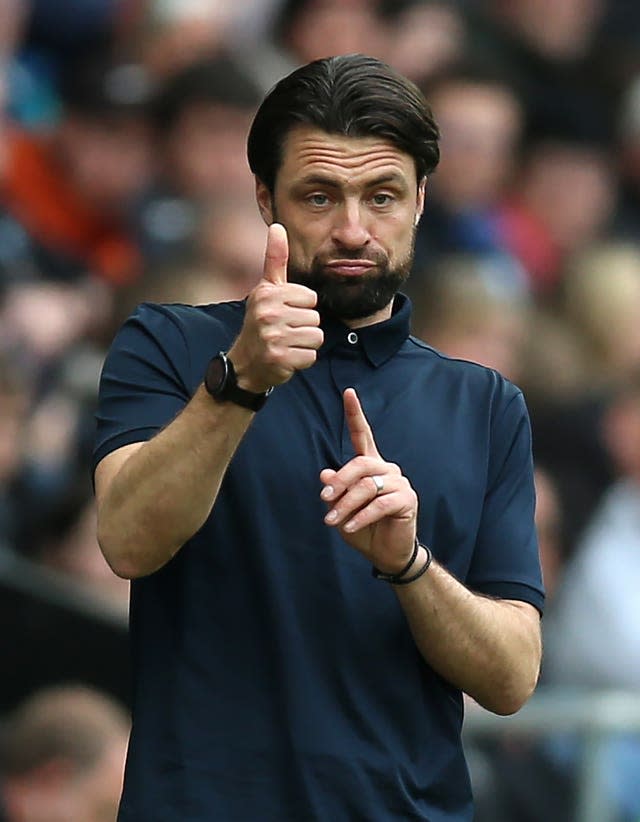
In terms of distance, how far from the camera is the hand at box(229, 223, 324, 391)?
2.94 metres

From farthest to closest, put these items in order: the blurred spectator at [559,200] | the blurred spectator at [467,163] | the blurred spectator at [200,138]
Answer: the blurred spectator at [559,200]
the blurred spectator at [467,163]
the blurred spectator at [200,138]

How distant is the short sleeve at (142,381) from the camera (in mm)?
3211

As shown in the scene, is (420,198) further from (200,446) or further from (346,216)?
(200,446)

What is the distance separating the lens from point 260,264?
23.4 feet

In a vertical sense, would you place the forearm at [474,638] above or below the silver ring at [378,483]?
below

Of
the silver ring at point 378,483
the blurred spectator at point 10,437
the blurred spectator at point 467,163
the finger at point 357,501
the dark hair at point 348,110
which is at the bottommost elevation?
the finger at point 357,501

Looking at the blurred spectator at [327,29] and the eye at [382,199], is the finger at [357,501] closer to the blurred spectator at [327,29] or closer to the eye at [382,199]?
the eye at [382,199]

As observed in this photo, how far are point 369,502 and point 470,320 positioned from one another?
4585 mm

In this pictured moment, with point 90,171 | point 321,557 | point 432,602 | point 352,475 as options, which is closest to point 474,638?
point 432,602

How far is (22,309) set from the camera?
22.6ft

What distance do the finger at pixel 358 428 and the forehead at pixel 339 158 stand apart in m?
0.36

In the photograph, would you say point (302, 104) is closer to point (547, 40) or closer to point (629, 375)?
point (629, 375)

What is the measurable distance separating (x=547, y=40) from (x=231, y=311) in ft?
25.1

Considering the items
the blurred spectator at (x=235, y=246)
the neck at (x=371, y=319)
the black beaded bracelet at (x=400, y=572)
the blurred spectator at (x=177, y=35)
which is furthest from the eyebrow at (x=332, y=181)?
the blurred spectator at (x=177, y=35)
